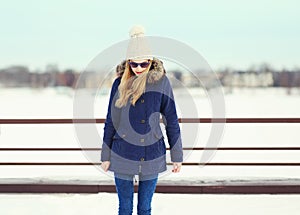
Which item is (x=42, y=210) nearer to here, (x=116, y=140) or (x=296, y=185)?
(x=116, y=140)

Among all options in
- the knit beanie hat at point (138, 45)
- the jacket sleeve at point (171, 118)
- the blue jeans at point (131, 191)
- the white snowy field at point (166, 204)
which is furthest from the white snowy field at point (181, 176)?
the blue jeans at point (131, 191)

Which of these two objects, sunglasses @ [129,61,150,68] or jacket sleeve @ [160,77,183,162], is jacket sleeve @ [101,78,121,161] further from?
jacket sleeve @ [160,77,183,162]

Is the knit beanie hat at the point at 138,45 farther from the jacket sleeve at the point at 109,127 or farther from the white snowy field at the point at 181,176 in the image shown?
the white snowy field at the point at 181,176

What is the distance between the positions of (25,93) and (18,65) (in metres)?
3.64

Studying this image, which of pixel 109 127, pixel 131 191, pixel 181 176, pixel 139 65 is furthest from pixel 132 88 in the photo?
pixel 181 176

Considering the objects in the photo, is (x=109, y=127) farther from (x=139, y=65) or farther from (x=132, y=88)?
(x=139, y=65)

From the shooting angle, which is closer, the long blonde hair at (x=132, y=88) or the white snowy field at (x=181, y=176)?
the long blonde hair at (x=132, y=88)

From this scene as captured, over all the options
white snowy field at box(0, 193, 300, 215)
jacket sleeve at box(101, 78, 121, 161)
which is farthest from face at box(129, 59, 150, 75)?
white snowy field at box(0, 193, 300, 215)

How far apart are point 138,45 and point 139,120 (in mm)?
392

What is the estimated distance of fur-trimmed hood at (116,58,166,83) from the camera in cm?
179

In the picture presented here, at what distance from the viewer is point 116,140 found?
73.0 inches

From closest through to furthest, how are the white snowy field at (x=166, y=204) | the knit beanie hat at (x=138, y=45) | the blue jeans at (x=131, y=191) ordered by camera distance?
the knit beanie hat at (x=138, y=45)
the blue jeans at (x=131, y=191)
the white snowy field at (x=166, y=204)

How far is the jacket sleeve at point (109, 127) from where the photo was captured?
182 cm

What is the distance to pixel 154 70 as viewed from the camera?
1.81 m
